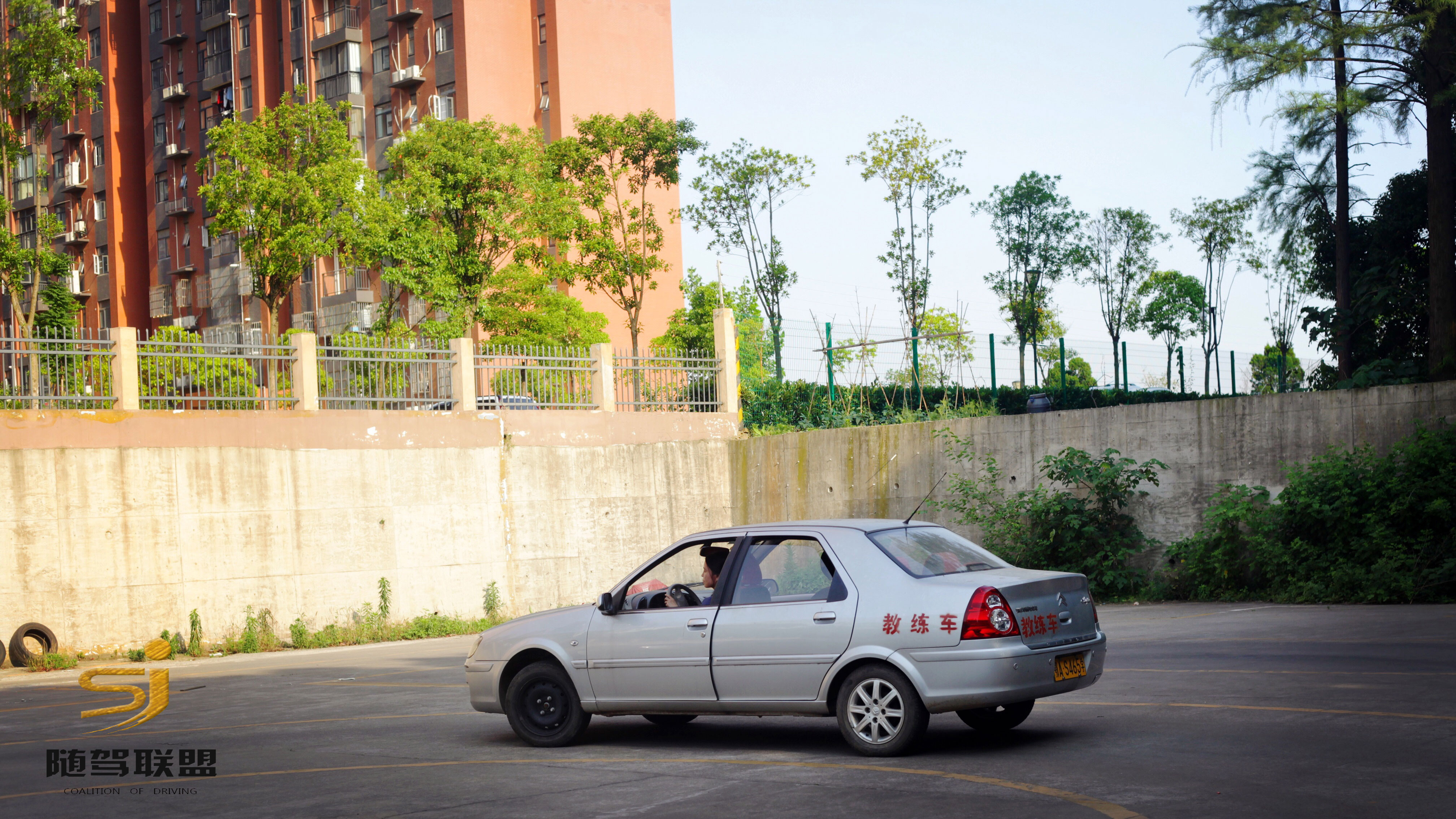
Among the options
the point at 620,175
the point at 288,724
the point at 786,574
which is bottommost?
the point at 288,724

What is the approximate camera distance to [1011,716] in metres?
8.49

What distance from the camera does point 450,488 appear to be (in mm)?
21359

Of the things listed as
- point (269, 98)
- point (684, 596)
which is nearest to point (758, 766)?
point (684, 596)

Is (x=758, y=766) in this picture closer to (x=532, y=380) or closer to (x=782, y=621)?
(x=782, y=621)

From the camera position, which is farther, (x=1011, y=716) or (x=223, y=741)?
(x=223, y=741)

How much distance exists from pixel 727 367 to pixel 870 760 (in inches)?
687

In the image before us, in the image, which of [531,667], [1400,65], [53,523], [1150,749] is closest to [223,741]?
[531,667]

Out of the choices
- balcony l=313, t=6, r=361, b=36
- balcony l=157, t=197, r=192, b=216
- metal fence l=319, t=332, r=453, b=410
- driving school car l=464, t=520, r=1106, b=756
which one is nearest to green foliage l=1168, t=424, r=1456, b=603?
driving school car l=464, t=520, r=1106, b=756

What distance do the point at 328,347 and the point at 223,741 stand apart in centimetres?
1165

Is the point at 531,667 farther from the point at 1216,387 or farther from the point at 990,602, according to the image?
the point at 1216,387

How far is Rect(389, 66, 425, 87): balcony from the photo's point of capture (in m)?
56.0

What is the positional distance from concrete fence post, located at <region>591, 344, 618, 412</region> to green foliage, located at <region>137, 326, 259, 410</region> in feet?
19.6

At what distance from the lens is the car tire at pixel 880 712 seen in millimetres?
7680

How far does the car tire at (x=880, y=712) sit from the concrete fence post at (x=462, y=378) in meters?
14.8
